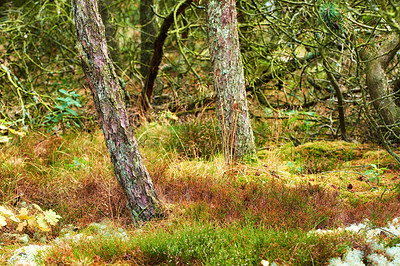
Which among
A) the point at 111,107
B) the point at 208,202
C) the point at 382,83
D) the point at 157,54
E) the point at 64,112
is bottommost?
the point at 208,202

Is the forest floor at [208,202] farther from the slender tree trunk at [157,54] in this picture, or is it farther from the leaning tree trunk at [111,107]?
the slender tree trunk at [157,54]

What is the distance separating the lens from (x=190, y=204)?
3559mm

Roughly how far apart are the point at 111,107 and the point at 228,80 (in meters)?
1.98

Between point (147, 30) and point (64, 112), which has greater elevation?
point (147, 30)

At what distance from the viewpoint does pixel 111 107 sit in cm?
327

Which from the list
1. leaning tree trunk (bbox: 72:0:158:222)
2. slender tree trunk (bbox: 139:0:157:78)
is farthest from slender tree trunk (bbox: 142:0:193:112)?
leaning tree trunk (bbox: 72:0:158:222)

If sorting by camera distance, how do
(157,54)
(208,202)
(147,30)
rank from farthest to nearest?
(147,30) → (157,54) → (208,202)

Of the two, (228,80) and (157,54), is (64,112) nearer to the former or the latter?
(157,54)

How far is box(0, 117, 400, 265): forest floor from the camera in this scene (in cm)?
273

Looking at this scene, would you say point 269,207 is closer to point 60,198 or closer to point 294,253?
point 294,253

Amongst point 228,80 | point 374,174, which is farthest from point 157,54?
point 374,174

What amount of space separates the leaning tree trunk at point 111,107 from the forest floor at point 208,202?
0.26 metres

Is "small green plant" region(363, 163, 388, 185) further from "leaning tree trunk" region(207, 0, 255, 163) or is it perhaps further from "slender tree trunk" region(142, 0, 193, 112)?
"slender tree trunk" region(142, 0, 193, 112)

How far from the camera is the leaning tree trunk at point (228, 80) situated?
4691 mm
